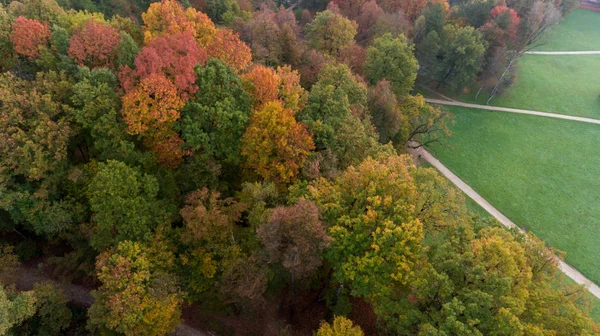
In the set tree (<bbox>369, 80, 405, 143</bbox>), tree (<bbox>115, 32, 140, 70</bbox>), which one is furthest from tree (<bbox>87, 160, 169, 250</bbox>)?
tree (<bbox>369, 80, 405, 143</bbox>)

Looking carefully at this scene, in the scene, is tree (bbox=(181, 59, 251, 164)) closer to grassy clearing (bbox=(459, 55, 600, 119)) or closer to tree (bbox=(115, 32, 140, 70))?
tree (bbox=(115, 32, 140, 70))

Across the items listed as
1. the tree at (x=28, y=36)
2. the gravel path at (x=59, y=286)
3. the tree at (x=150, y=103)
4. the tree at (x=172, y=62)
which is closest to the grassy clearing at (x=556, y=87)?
the tree at (x=172, y=62)

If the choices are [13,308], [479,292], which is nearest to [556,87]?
[479,292]

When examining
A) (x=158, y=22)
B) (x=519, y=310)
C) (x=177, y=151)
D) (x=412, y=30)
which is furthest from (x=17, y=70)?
(x=412, y=30)

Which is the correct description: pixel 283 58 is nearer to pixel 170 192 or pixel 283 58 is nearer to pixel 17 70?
pixel 170 192

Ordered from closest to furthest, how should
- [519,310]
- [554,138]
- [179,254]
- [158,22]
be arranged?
[519,310]
[179,254]
[158,22]
[554,138]

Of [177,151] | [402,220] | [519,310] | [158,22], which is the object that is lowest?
[519,310]
